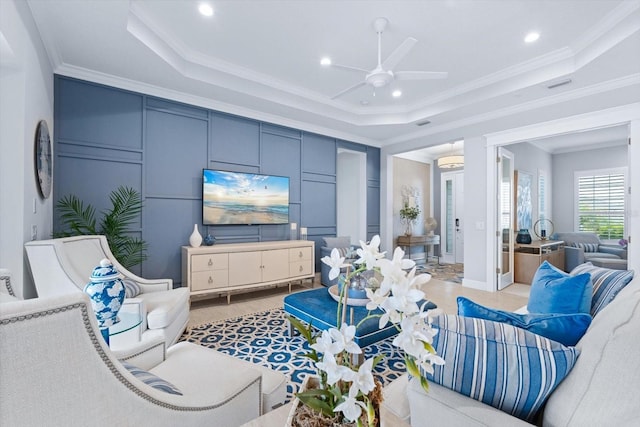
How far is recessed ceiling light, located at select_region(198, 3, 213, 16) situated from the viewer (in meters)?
2.51

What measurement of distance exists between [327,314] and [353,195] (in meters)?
4.30

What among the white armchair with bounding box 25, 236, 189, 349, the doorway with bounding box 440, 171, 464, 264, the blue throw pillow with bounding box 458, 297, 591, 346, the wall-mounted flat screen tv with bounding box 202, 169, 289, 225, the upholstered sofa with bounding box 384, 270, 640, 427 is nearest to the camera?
the upholstered sofa with bounding box 384, 270, 640, 427

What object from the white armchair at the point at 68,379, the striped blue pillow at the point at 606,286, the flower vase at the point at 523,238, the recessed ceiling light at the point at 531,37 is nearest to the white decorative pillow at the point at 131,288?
the white armchair at the point at 68,379

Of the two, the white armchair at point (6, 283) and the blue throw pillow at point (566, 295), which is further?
the blue throw pillow at point (566, 295)

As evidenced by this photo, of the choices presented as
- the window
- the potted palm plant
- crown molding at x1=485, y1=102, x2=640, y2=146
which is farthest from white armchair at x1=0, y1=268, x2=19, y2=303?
the window

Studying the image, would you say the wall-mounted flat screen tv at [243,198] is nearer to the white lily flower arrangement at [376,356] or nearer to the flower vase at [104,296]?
the flower vase at [104,296]

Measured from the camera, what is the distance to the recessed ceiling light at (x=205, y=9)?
2.51 m

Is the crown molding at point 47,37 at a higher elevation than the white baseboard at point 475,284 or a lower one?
higher

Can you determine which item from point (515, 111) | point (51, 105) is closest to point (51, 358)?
point (51, 105)

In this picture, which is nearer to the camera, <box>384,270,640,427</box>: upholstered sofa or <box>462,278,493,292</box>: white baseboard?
<box>384,270,640,427</box>: upholstered sofa

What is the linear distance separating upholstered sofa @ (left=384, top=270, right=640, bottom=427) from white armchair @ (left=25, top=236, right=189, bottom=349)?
5.72 feet

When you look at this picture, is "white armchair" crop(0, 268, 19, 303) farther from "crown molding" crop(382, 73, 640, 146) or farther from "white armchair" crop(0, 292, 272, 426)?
"crown molding" crop(382, 73, 640, 146)

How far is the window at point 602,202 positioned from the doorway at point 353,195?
4995 mm

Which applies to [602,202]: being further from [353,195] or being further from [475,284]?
[353,195]
